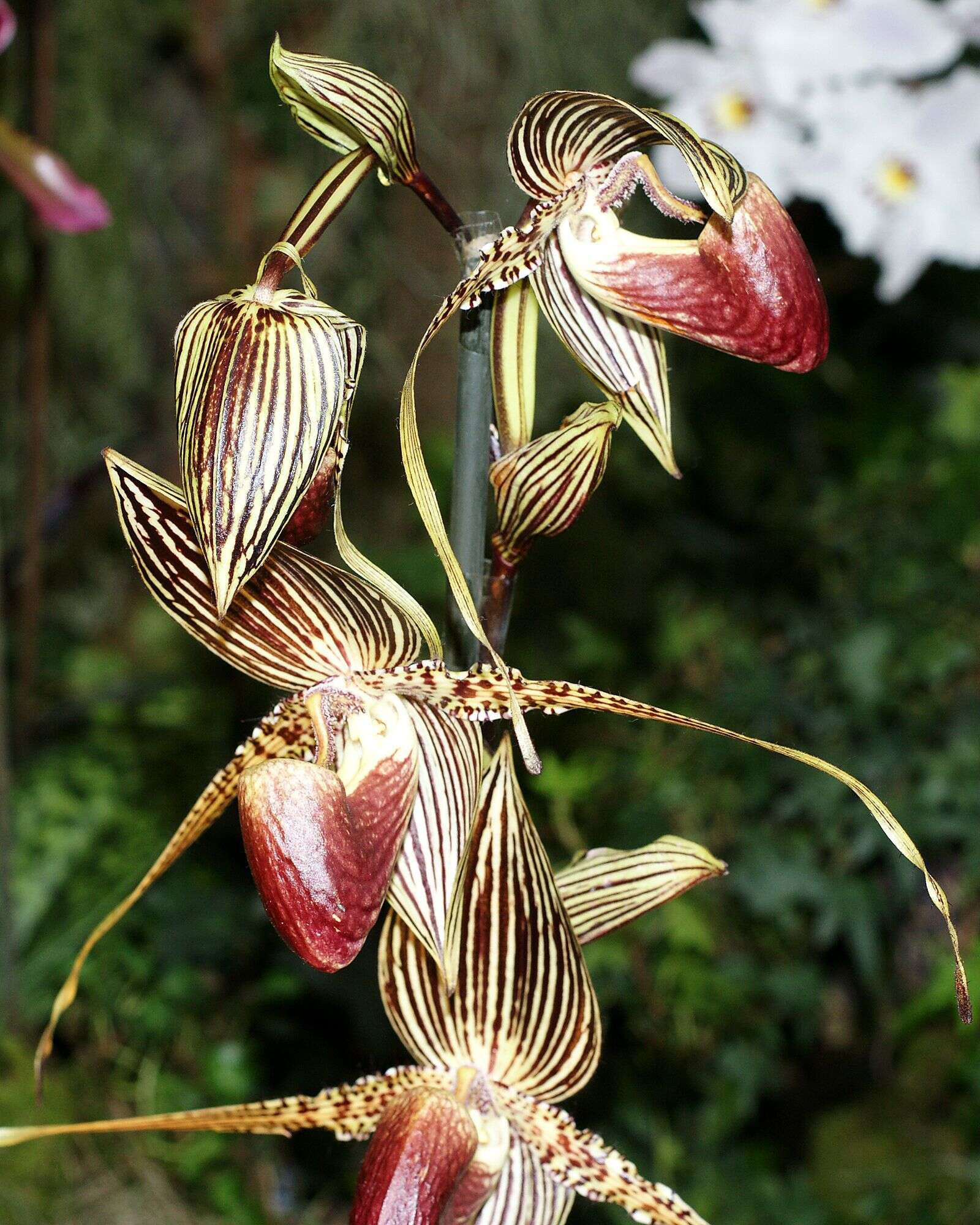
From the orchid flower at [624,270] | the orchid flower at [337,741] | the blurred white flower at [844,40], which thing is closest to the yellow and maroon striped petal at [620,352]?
the orchid flower at [624,270]

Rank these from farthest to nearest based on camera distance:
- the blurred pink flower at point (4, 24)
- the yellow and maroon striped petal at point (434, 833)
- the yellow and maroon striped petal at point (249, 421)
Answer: the blurred pink flower at point (4, 24), the yellow and maroon striped petal at point (434, 833), the yellow and maroon striped petal at point (249, 421)

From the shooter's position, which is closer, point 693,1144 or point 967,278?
point 693,1144

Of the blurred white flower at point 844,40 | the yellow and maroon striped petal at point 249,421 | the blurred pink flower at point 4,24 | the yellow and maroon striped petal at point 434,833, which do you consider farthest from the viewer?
the blurred white flower at point 844,40

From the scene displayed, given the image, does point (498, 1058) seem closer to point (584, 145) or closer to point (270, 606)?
point (270, 606)

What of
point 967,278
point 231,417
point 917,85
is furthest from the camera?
point 967,278

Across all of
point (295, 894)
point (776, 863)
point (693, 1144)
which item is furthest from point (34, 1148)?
point (295, 894)

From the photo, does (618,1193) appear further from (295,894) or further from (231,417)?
(231,417)

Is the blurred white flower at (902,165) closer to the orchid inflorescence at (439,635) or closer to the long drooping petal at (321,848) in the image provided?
the orchid inflorescence at (439,635)
